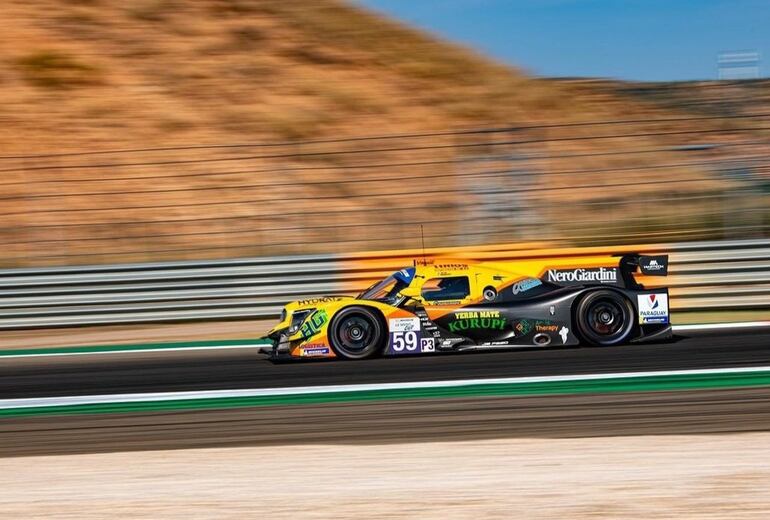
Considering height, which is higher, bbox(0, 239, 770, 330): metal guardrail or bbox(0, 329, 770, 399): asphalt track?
bbox(0, 239, 770, 330): metal guardrail

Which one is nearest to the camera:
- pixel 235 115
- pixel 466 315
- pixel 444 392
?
pixel 444 392

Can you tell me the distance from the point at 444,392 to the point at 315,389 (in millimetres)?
1113

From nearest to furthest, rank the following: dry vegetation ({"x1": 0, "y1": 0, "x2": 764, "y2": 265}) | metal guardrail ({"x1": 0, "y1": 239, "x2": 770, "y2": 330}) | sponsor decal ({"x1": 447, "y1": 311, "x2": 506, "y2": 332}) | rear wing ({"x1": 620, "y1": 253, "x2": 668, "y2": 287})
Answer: sponsor decal ({"x1": 447, "y1": 311, "x2": 506, "y2": 332}) → rear wing ({"x1": 620, "y1": 253, "x2": 668, "y2": 287}) → metal guardrail ({"x1": 0, "y1": 239, "x2": 770, "y2": 330}) → dry vegetation ({"x1": 0, "y1": 0, "x2": 764, "y2": 265})

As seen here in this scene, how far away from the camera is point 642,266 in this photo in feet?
33.5

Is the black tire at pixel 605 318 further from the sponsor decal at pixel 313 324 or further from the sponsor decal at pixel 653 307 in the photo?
the sponsor decal at pixel 313 324

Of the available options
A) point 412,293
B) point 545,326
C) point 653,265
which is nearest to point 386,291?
point 412,293

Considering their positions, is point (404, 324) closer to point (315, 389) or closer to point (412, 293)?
point (412, 293)

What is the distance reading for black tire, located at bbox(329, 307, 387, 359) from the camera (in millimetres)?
9961

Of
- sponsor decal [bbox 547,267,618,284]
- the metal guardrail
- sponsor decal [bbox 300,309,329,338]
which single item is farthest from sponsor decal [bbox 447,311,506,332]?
the metal guardrail

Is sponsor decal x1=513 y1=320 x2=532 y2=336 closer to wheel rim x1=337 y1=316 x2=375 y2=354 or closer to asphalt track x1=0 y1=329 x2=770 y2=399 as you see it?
asphalt track x1=0 y1=329 x2=770 y2=399

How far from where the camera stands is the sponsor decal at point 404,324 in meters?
9.95

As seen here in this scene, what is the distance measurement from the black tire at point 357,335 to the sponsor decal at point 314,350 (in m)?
0.09

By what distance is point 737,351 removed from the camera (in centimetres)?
980

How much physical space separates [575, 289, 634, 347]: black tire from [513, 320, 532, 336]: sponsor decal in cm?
50
